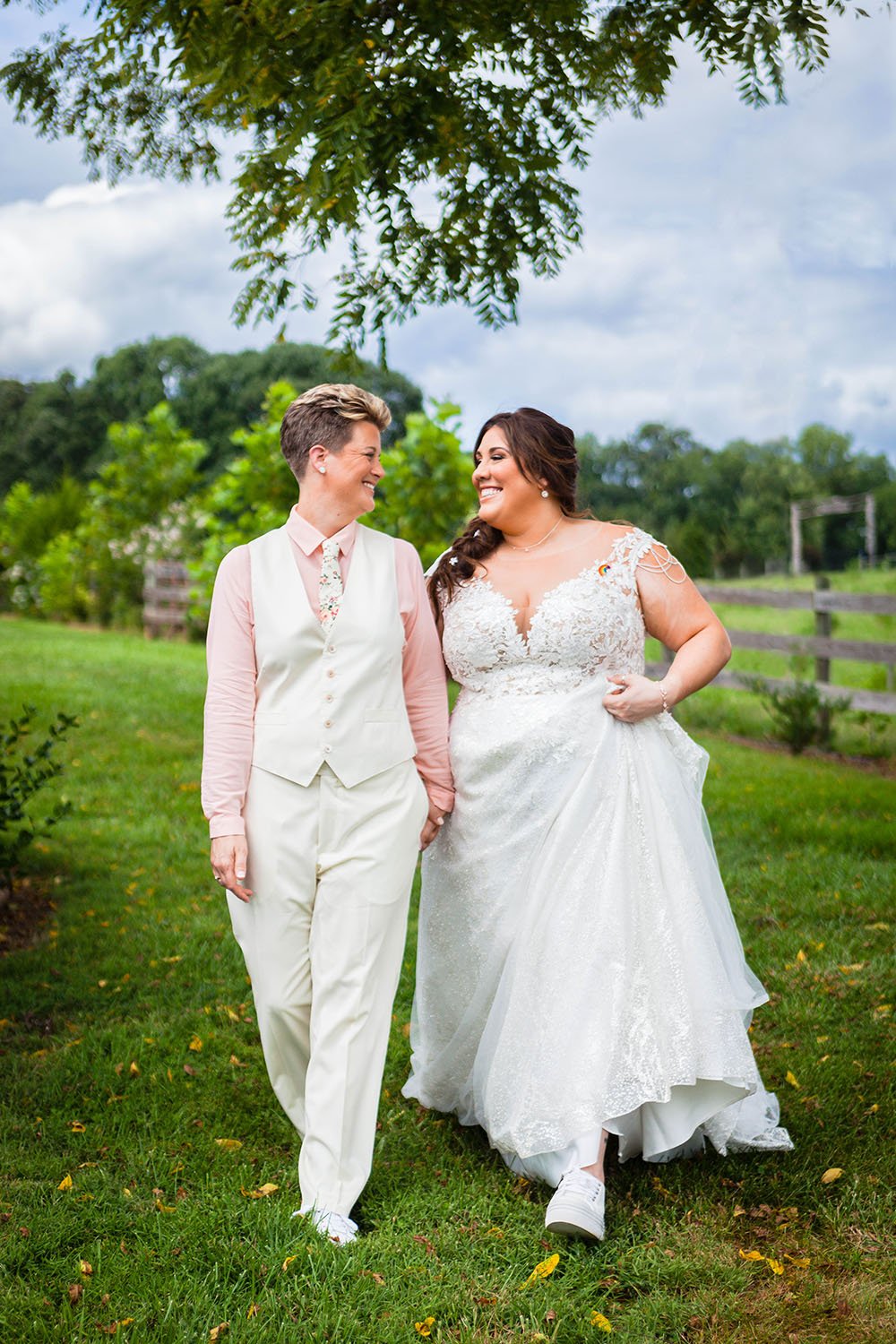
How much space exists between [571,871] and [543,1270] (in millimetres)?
993

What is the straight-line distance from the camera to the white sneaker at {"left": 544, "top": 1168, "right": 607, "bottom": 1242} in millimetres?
2973

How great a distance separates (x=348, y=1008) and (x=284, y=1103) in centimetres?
53

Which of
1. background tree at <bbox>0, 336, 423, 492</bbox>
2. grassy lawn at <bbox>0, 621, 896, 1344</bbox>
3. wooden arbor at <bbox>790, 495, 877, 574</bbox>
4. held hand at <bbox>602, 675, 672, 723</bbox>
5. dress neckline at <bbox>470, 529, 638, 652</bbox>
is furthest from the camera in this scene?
background tree at <bbox>0, 336, 423, 492</bbox>

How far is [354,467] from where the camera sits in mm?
3160

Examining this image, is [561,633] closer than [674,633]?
Yes

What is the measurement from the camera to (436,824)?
3490 millimetres

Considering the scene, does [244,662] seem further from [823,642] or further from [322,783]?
[823,642]

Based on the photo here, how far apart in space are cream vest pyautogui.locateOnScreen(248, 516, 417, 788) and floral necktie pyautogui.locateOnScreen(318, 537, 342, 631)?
0.02 m

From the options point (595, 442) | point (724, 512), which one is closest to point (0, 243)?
point (595, 442)

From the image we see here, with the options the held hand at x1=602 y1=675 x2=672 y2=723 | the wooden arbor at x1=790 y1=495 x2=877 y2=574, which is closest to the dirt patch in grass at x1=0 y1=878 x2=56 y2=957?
the held hand at x1=602 y1=675 x2=672 y2=723

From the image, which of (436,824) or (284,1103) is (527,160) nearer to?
(436,824)

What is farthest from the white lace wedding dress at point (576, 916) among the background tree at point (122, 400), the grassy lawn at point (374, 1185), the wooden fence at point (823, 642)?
the background tree at point (122, 400)

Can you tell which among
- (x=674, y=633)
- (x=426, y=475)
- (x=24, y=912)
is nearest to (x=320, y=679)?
(x=674, y=633)

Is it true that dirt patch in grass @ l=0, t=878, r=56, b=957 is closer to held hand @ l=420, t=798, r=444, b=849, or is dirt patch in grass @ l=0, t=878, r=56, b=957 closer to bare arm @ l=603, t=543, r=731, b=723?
held hand @ l=420, t=798, r=444, b=849
